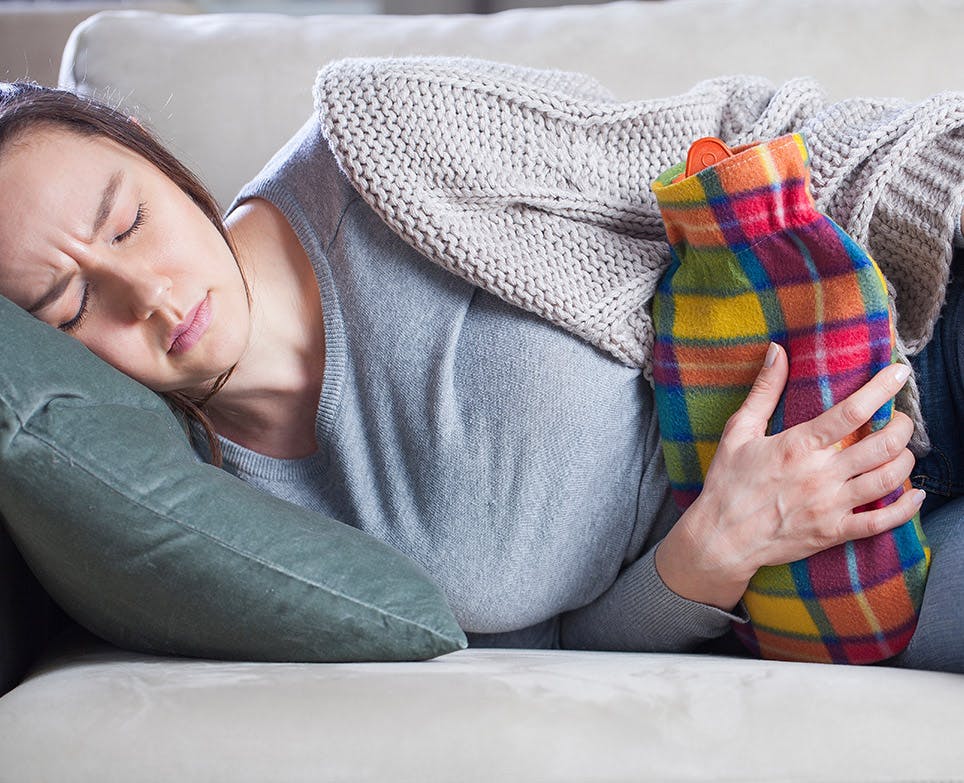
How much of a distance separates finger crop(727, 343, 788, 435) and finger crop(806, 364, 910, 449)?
0.04 metres

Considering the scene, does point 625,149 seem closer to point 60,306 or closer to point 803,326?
point 803,326

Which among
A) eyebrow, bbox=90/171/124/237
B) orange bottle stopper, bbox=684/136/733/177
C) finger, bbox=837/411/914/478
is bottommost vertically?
finger, bbox=837/411/914/478

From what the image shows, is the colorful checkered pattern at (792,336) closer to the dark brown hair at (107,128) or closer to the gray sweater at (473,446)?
the gray sweater at (473,446)

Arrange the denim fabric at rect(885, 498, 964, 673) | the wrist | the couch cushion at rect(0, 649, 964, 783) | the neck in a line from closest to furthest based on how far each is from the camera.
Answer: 1. the couch cushion at rect(0, 649, 964, 783)
2. the denim fabric at rect(885, 498, 964, 673)
3. the wrist
4. the neck

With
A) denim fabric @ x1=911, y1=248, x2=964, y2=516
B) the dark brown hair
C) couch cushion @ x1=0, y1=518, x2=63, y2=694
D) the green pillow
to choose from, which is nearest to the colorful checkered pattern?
denim fabric @ x1=911, y1=248, x2=964, y2=516

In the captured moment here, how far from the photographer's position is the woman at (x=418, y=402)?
3.06 feet

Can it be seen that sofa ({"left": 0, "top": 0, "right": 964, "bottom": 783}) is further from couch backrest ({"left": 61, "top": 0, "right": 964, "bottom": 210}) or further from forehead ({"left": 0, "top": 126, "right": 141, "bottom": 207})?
couch backrest ({"left": 61, "top": 0, "right": 964, "bottom": 210})

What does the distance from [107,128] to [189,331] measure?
0.71ft

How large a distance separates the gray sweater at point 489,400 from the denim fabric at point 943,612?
20cm

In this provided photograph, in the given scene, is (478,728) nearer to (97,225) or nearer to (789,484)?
(789,484)

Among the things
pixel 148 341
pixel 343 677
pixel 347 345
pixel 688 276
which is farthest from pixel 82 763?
pixel 688 276

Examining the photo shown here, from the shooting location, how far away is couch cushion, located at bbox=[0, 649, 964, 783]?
66 cm

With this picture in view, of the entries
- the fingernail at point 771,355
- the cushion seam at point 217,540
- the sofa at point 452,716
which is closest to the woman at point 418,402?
the fingernail at point 771,355

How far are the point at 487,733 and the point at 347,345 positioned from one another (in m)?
0.51
